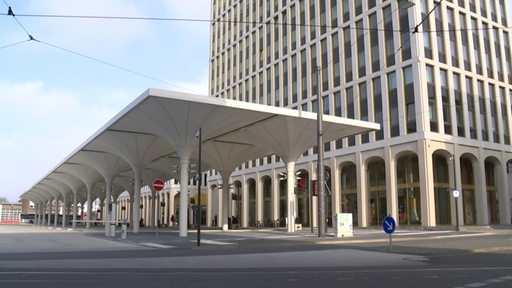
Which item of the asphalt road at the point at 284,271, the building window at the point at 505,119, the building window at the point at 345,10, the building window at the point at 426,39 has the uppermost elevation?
the building window at the point at 345,10

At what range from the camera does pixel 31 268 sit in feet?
41.6

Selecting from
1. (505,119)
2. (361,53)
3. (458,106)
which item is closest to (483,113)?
(458,106)

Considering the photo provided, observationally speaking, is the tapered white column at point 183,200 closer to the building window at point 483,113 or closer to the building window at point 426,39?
the building window at point 426,39

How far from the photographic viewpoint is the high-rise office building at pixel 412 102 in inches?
1594

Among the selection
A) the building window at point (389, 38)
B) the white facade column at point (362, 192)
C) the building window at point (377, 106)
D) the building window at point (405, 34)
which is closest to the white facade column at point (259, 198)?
the white facade column at point (362, 192)

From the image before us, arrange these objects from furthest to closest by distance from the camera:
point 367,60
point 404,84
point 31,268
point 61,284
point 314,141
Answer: point 367,60
point 404,84
point 314,141
point 31,268
point 61,284

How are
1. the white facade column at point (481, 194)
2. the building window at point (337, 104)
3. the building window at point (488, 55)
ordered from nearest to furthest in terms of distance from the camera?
the white facade column at point (481, 194), the building window at point (488, 55), the building window at point (337, 104)

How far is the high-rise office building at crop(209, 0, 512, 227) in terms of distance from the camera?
133 feet

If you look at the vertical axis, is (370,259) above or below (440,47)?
below

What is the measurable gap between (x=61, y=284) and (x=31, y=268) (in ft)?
13.0

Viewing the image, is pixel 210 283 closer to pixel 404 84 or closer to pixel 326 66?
pixel 404 84

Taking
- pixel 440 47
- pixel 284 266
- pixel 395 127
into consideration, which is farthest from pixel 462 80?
pixel 284 266

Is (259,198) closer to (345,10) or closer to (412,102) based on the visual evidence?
(345,10)

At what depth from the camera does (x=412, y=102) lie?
1593 inches
